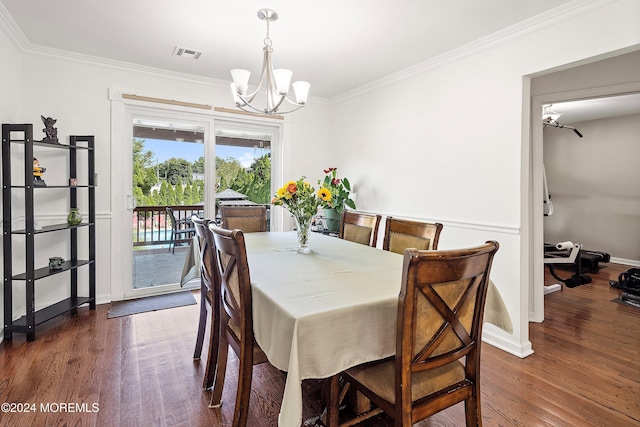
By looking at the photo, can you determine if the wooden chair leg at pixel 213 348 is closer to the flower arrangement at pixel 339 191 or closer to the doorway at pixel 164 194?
the doorway at pixel 164 194

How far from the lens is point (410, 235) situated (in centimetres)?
239

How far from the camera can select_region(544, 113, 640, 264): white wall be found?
5.55 metres

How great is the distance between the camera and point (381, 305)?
138cm

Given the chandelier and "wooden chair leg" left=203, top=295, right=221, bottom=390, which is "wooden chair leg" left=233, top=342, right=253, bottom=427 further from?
the chandelier

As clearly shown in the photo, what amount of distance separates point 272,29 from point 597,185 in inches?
247

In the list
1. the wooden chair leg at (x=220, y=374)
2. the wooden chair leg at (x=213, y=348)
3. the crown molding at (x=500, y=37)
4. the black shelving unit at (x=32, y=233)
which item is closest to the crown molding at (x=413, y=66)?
the crown molding at (x=500, y=37)

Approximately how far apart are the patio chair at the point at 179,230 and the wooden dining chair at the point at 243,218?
3.19ft

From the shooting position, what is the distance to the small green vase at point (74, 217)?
10.2 ft

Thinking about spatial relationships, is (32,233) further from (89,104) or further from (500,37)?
(500,37)

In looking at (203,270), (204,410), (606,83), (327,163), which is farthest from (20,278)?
(606,83)

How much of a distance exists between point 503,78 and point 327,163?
265 cm

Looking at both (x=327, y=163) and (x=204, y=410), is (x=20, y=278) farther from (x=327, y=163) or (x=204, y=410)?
(x=327, y=163)

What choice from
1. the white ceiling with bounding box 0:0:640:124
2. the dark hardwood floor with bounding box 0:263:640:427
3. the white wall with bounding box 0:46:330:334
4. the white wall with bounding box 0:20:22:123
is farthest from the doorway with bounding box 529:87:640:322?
the white wall with bounding box 0:20:22:123

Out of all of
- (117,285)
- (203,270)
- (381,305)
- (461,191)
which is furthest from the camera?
(117,285)
